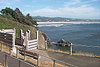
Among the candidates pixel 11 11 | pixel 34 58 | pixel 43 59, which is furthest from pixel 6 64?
pixel 11 11

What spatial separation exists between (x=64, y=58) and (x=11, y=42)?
14.2 feet

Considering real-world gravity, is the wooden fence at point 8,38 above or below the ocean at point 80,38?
above

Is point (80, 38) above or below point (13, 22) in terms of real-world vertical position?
below

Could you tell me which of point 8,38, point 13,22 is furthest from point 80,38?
point 8,38

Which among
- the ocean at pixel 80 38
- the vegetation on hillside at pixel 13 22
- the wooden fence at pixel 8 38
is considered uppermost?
the vegetation on hillside at pixel 13 22

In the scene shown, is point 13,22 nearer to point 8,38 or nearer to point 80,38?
point 8,38

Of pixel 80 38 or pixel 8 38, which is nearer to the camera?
pixel 8 38

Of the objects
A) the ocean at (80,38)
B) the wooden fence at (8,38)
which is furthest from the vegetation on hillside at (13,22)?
the wooden fence at (8,38)

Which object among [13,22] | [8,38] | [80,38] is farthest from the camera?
[80,38]

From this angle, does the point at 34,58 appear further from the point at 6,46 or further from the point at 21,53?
the point at 6,46

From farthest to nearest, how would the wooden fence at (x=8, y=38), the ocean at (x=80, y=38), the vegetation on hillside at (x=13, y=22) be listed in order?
1. the ocean at (x=80, y=38)
2. the vegetation on hillside at (x=13, y=22)
3. the wooden fence at (x=8, y=38)

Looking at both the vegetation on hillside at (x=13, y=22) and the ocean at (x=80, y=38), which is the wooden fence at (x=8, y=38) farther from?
the vegetation on hillside at (x=13, y=22)

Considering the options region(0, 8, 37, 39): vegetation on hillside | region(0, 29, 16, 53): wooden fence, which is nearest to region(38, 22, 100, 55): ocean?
region(0, 29, 16, 53): wooden fence

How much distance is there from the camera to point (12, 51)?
11.5 meters
